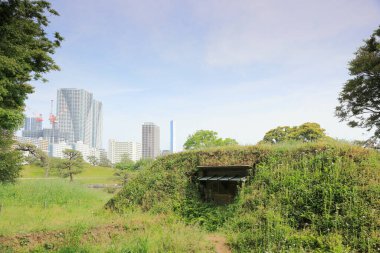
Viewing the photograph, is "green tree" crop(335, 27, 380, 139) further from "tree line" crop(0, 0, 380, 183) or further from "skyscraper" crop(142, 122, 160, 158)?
"skyscraper" crop(142, 122, 160, 158)

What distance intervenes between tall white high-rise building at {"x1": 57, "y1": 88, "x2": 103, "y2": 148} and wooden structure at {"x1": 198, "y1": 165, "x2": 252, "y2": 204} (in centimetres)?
11749

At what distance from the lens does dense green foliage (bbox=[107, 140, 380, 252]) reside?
636 cm

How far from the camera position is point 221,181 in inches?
406

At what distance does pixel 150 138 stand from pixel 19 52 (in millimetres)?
70293

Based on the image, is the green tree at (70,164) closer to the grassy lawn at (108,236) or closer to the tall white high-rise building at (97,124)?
the grassy lawn at (108,236)

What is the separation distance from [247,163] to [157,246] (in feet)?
15.3

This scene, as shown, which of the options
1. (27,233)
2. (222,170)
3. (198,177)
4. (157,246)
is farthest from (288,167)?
(27,233)

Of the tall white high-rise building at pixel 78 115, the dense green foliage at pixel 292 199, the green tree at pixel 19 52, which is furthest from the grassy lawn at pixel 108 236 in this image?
the tall white high-rise building at pixel 78 115

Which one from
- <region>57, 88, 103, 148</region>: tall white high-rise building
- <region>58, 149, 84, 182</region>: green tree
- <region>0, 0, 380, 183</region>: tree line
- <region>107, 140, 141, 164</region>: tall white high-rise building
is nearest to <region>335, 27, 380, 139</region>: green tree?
<region>0, 0, 380, 183</region>: tree line

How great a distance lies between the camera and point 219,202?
1012 centimetres

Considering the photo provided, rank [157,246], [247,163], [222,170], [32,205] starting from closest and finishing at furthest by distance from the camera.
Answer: [157,246]
[247,163]
[222,170]
[32,205]

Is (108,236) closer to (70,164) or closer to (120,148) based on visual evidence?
(70,164)

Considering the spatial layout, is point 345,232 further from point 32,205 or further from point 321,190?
point 32,205

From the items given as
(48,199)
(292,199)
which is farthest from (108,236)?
(48,199)
